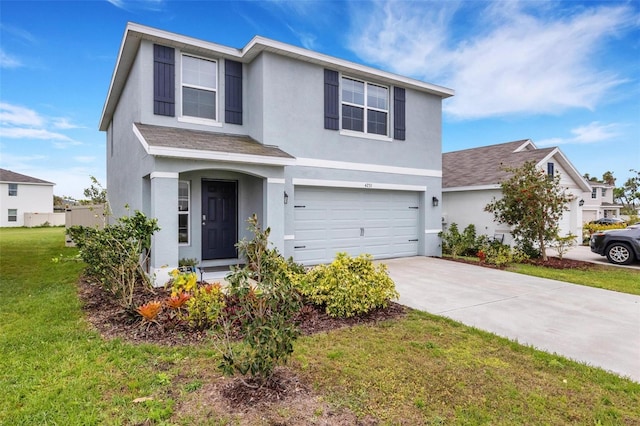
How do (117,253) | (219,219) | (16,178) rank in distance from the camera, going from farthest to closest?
(16,178), (219,219), (117,253)

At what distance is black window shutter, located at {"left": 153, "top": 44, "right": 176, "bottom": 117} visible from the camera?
8750 mm

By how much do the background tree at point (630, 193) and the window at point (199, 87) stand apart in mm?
56214

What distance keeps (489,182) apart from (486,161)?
337 cm

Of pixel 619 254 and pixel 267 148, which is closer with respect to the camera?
pixel 267 148

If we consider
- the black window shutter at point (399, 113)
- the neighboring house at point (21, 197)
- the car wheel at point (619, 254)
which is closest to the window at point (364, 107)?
the black window shutter at point (399, 113)

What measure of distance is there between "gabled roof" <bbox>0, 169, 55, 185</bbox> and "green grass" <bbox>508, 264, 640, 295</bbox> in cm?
4105

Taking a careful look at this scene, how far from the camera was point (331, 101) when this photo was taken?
1035 centimetres

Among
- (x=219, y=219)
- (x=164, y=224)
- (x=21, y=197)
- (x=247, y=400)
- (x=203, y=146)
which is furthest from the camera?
(x=21, y=197)

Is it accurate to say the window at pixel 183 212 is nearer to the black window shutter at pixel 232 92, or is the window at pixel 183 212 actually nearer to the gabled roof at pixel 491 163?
the black window shutter at pixel 232 92

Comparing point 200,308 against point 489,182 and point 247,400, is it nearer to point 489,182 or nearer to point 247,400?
point 247,400

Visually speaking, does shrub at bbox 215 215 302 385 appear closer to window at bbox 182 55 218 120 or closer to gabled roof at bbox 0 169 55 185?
window at bbox 182 55 218 120

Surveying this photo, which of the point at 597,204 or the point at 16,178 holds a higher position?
the point at 16,178

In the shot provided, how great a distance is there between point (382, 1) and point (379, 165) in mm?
5388

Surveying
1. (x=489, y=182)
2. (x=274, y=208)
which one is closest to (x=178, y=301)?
(x=274, y=208)
